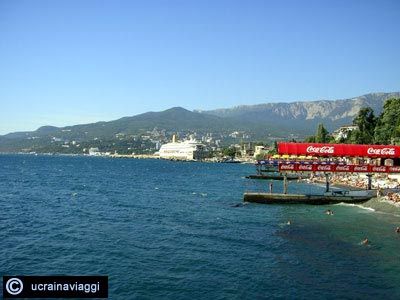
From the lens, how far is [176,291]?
840 inches

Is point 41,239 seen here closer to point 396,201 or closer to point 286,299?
point 286,299

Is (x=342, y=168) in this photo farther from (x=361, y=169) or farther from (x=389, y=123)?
(x=389, y=123)

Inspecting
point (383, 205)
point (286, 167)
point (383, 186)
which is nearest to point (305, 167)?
point (286, 167)

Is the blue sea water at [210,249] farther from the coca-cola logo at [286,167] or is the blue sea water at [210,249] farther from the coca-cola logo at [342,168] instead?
the coca-cola logo at [342,168]

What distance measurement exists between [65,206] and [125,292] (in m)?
32.1

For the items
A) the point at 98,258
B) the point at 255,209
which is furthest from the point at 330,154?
the point at 98,258

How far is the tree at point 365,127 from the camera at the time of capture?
120 metres

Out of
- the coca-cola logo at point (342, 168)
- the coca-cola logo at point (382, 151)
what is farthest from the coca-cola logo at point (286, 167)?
the coca-cola logo at point (382, 151)

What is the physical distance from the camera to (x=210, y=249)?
97.4 feet
